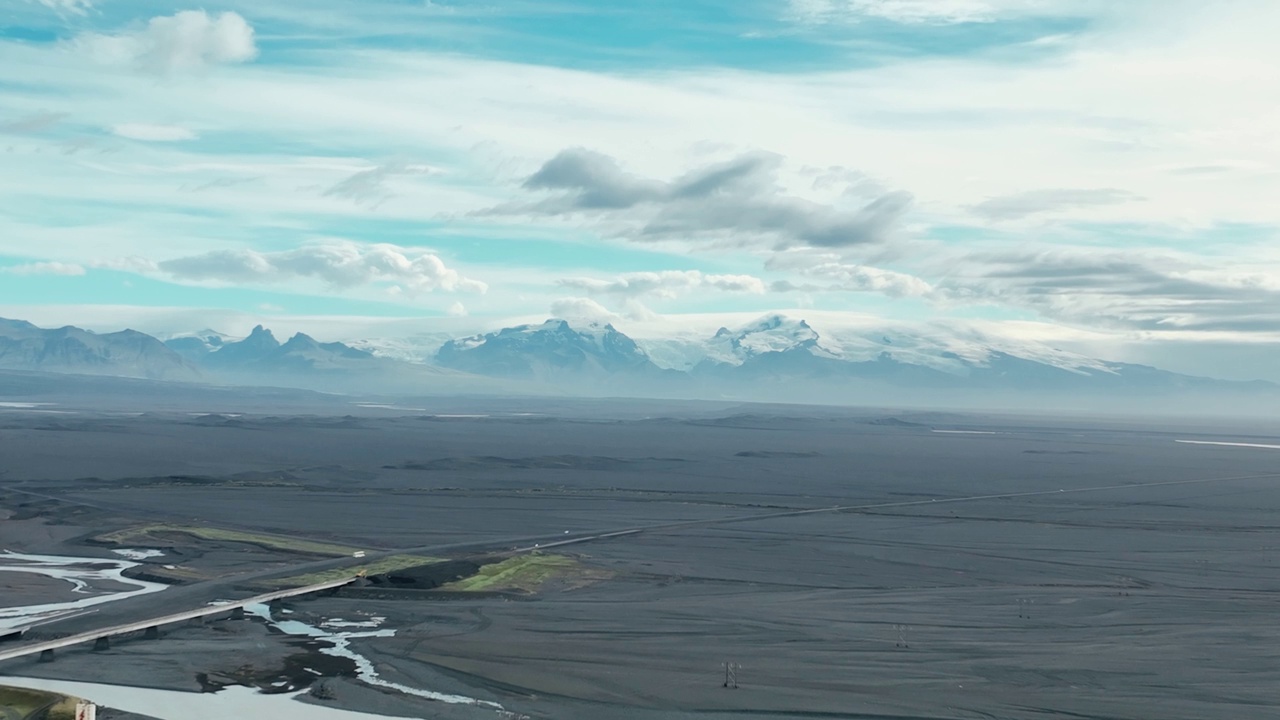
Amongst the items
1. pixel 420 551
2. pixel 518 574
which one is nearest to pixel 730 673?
pixel 518 574

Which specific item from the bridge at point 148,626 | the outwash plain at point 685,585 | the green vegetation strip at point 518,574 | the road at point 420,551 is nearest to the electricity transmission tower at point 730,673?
the outwash plain at point 685,585

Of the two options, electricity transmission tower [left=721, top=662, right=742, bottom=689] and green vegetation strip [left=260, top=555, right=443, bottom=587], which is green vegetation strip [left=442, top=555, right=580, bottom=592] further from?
electricity transmission tower [left=721, top=662, right=742, bottom=689]

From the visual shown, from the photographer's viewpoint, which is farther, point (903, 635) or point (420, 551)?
point (420, 551)

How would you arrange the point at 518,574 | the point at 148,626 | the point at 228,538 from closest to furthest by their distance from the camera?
the point at 148,626 < the point at 518,574 < the point at 228,538

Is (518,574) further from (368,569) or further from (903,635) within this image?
(903,635)

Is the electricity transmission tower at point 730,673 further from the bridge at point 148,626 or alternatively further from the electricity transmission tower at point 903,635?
the bridge at point 148,626

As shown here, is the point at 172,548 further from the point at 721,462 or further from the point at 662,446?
the point at 662,446
